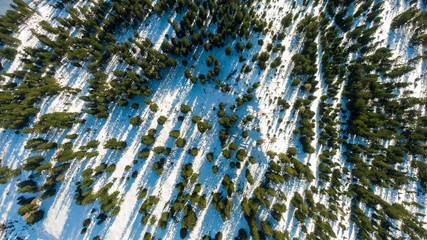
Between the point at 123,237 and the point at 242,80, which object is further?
the point at 242,80

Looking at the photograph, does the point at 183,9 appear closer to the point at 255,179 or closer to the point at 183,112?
the point at 183,112

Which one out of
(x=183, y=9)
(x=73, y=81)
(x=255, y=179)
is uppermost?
(x=183, y=9)

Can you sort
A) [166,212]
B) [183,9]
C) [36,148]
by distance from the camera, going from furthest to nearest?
A: [183,9] < [36,148] < [166,212]

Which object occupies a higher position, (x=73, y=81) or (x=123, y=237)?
(x=73, y=81)

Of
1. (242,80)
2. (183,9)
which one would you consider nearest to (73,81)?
(183,9)

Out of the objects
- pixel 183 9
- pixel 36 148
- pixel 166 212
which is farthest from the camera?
pixel 183 9

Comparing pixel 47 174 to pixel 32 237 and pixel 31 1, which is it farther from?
pixel 31 1
